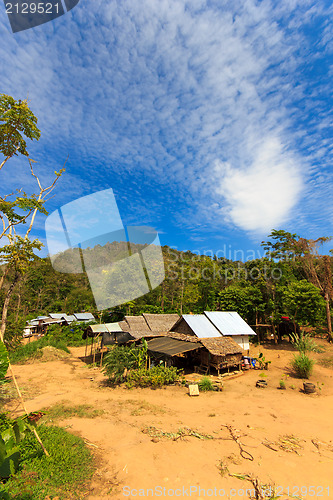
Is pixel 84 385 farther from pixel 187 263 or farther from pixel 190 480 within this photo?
pixel 187 263

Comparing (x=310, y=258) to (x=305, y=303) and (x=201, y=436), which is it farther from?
(x=201, y=436)

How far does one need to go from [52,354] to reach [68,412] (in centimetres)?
Result: 1376

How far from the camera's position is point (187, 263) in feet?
157

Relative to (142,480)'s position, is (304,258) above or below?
above

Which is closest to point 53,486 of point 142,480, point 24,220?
point 142,480

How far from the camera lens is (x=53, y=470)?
5.12m

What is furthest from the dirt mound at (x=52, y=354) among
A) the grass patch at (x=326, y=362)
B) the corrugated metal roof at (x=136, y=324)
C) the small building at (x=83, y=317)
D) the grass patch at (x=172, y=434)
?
the grass patch at (x=326, y=362)

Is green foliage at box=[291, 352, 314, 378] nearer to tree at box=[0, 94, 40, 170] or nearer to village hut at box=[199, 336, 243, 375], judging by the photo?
village hut at box=[199, 336, 243, 375]

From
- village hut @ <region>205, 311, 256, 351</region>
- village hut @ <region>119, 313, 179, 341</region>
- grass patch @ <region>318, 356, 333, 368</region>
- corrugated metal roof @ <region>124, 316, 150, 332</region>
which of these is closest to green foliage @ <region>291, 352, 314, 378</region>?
grass patch @ <region>318, 356, 333, 368</region>

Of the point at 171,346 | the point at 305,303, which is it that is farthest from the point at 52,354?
the point at 305,303

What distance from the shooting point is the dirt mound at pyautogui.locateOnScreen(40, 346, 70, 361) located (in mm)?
20164

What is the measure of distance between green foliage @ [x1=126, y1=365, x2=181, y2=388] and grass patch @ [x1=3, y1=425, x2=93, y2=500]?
6570 millimetres

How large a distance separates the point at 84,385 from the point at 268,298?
20249 mm

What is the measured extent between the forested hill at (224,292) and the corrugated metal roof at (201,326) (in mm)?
7877
